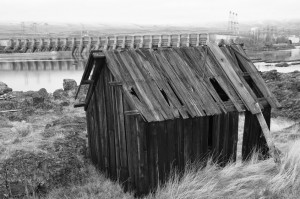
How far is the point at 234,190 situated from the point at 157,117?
6.87 feet

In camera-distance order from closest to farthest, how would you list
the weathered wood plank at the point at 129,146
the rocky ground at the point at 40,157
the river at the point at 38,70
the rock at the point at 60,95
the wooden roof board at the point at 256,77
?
the weathered wood plank at the point at 129,146 → the rocky ground at the point at 40,157 → the wooden roof board at the point at 256,77 → the rock at the point at 60,95 → the river at the point at 38,70

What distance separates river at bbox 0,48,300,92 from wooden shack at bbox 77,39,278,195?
18492 millimetres

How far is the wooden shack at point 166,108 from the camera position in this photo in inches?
243

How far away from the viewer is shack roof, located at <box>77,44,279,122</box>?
6168 mm

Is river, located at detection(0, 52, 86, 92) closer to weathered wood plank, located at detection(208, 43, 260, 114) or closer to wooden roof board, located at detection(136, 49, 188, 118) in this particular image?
wooden roof board, located at detection(136, 49, 188, 118)

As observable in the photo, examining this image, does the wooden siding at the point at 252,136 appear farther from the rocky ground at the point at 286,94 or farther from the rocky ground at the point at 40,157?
the rocky ground at the point at 286,94

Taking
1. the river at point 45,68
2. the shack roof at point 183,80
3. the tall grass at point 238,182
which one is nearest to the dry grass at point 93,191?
the tall grass at point 238,182

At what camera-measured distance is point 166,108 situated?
242 inches

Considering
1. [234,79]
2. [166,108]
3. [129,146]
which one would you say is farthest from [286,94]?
[129,146]

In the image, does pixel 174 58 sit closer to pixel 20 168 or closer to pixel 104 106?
pixel 104 106

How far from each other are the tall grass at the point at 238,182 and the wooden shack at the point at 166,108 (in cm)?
28

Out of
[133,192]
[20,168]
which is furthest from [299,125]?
[20,168]

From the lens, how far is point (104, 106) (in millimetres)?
7109

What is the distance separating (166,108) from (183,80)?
2.84ft
